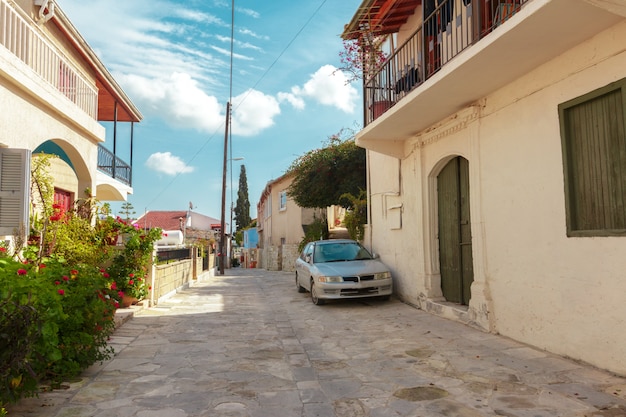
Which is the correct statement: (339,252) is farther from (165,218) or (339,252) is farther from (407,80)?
(165,218)

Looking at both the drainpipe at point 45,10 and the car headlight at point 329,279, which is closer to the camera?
the drainpipe at point 45,10

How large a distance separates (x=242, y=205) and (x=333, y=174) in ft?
148

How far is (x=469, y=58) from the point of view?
5.50 m

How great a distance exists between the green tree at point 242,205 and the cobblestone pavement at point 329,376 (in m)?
53.6

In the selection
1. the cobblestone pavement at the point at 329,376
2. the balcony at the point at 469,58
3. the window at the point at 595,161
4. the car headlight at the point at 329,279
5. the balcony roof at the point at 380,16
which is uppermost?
the balcony roof at the point at 380,16

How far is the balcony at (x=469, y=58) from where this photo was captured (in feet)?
14.6

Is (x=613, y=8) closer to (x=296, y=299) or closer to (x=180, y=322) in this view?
(x=180, y=322)

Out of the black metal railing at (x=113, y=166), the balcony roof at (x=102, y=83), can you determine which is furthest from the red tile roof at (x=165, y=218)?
the balcony roof at (x=102, y=83)

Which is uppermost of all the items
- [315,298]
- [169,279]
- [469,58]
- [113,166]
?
[113,166]

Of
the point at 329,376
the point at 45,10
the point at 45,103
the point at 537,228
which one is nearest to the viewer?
the point at 329,376

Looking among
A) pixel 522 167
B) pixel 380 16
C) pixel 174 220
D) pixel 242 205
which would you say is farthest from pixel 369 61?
pixel 242 205

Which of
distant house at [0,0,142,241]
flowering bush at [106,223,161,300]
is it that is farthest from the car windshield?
distant house at [0,0,142,241]

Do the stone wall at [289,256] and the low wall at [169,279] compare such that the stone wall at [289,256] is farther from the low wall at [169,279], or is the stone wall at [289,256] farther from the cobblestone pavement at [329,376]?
the cobblestone pavement at [329,376]

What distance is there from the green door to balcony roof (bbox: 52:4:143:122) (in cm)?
889
